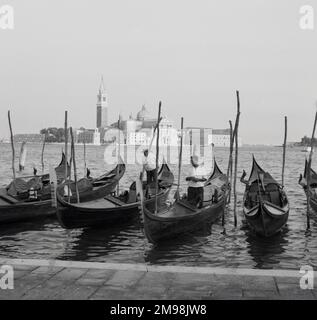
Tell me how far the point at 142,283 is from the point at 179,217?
4426mm

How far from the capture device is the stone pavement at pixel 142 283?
13.0 ft

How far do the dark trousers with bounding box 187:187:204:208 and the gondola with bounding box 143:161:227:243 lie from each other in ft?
0.46

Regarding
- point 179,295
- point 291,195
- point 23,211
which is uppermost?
point 179,295

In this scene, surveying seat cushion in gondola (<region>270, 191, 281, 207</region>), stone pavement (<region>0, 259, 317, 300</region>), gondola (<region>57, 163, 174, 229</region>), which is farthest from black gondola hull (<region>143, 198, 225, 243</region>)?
stone pavement (<region>0, 259, 317, 300</region>)

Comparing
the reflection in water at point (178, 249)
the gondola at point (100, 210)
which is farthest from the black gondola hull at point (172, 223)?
the gondola at point (100, 210)

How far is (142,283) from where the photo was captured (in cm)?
426

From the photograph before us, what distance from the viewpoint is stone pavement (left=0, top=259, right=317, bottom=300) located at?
3.96 m

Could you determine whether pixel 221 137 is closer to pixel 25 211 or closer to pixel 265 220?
pixel 25 211

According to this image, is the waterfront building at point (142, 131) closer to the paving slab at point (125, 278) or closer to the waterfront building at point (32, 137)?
Result: the waterfront building at point (32, 137)

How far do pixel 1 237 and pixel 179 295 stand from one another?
6.39m

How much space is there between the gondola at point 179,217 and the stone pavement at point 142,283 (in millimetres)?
3088
